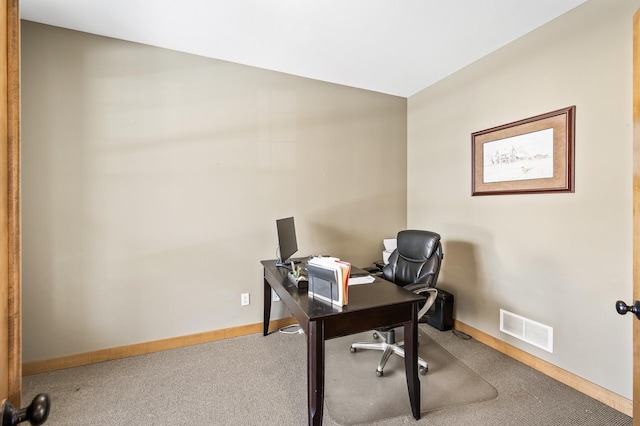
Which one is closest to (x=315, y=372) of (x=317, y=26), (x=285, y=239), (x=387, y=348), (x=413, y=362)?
(x=413, y=362)

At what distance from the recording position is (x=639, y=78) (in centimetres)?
119

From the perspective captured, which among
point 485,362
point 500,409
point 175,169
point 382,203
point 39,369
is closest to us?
point 500,409

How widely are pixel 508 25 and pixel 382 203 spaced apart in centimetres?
198

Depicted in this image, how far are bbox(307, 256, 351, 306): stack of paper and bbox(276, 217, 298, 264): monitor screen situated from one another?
27.0 inches

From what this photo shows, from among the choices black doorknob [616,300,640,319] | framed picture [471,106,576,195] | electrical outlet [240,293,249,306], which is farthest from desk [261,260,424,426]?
framed picture [471,106,576,195]

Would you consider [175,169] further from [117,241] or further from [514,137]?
[514,137]

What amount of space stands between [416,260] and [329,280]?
116cm

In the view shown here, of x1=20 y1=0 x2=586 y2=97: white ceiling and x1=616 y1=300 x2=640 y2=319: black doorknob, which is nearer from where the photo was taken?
x1=616 y1=300 x2=640 y2=319: black doorknob

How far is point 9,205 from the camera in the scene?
0.66 metres

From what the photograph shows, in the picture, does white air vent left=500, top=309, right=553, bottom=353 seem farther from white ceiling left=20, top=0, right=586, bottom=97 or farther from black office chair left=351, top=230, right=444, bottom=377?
white ceiling left=20, top=0, right=586, bottom=97

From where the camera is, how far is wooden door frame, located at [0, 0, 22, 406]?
2.07ft

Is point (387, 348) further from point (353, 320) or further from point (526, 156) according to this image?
point (526, 156)

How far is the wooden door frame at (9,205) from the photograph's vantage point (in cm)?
63

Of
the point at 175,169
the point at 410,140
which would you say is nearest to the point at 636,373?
the point at 410,140
